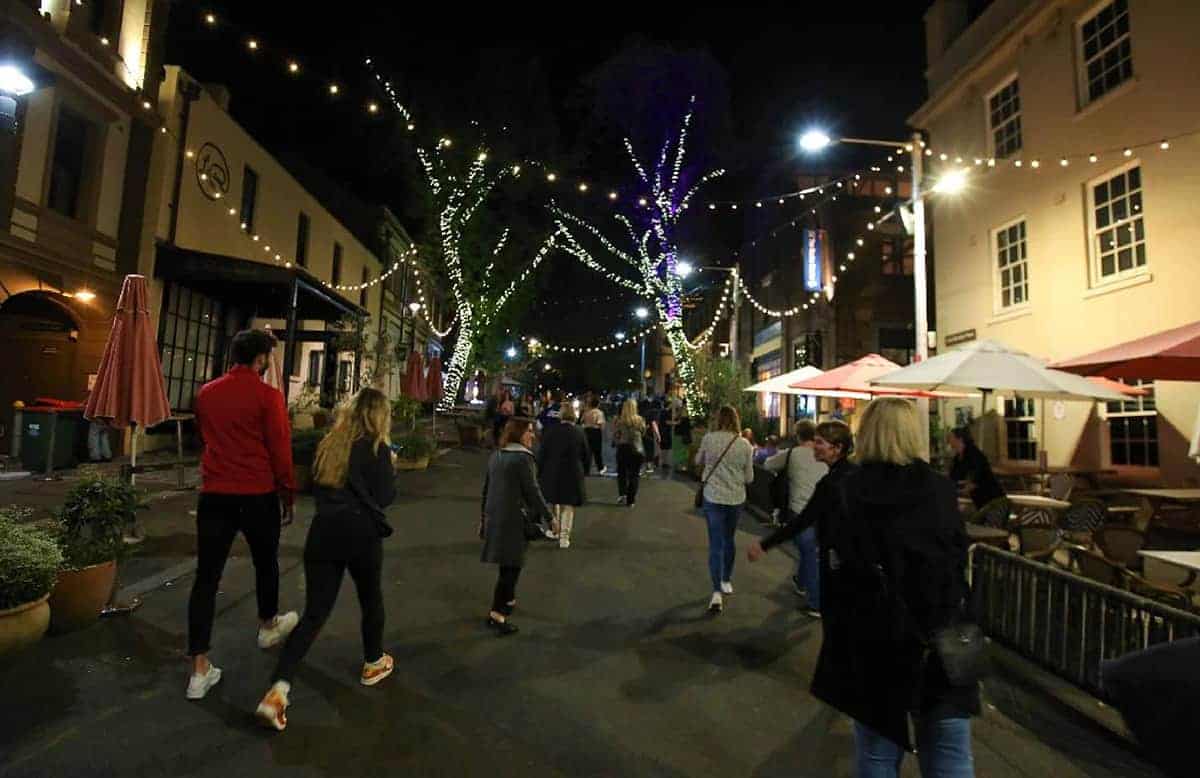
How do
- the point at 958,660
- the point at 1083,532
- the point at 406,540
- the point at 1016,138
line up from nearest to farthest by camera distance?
the point at 958,660
the point at 1083,532
the point at 406,540
the point at 1016,138

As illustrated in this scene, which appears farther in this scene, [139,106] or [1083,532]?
[139,106]

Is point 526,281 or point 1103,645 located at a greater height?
point 526,281

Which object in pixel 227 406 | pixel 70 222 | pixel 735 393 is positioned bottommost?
pixel 227 406

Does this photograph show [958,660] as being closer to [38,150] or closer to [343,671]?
[343,671]

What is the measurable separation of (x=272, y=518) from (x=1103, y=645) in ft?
17.6

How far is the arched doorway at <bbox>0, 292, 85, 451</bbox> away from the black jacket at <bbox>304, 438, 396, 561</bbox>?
11.0 metres

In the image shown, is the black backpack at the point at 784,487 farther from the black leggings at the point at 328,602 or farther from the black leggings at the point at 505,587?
the black leggings at the point at 328,602

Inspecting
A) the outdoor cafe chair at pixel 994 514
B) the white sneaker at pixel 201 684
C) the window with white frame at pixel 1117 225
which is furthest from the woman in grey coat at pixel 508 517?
the window with white frame at pixel 1117 225

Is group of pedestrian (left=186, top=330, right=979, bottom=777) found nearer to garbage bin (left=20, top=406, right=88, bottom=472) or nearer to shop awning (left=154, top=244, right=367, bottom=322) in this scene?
garbage bin (left=20, top=406, right=88, bottom=472)

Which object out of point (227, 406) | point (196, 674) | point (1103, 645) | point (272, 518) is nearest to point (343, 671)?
point (196, 674)

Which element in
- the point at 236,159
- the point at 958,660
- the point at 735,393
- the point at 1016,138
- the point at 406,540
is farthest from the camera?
the point at 735,393

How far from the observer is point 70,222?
10883 mm

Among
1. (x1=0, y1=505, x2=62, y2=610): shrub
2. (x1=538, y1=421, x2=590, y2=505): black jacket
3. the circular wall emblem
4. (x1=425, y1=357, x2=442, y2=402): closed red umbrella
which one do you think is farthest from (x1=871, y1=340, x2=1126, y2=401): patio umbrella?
the circular wall emblem

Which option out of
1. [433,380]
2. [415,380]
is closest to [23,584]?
[415,380]
